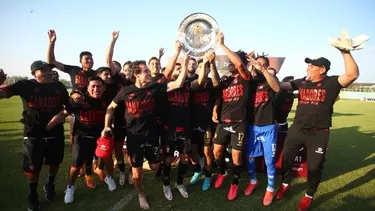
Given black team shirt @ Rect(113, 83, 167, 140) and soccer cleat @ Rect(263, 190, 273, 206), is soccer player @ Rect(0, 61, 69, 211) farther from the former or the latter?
soccer cleat @ Rect(263, 190, 273, 206)

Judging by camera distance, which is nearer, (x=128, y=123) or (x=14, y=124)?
(x=128, y=123)

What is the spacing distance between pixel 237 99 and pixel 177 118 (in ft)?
3.75

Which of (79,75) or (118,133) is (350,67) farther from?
(79,75)

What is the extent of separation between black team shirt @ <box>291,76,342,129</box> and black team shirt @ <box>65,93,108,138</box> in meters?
3.61

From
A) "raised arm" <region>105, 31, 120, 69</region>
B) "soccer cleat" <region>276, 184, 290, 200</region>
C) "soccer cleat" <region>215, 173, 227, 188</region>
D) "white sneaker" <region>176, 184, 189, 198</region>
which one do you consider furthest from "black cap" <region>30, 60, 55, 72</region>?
"soccer cleat" <region>276, 184, 290, 200</region>

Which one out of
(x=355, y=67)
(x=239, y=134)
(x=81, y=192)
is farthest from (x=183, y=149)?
(x=355, y=67)

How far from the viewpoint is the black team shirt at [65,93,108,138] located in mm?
4195

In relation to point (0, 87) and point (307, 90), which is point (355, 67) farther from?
point (0, 87)

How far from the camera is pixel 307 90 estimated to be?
13.3 feet

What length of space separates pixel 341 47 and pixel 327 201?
8.95 ft

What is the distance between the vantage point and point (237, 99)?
4301mm

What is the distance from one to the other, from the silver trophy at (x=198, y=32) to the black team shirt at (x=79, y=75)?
11.7ft

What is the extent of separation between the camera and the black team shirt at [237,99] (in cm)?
427

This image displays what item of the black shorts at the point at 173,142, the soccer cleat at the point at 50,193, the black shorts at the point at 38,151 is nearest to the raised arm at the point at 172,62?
the black shorts at the point at 173,142
